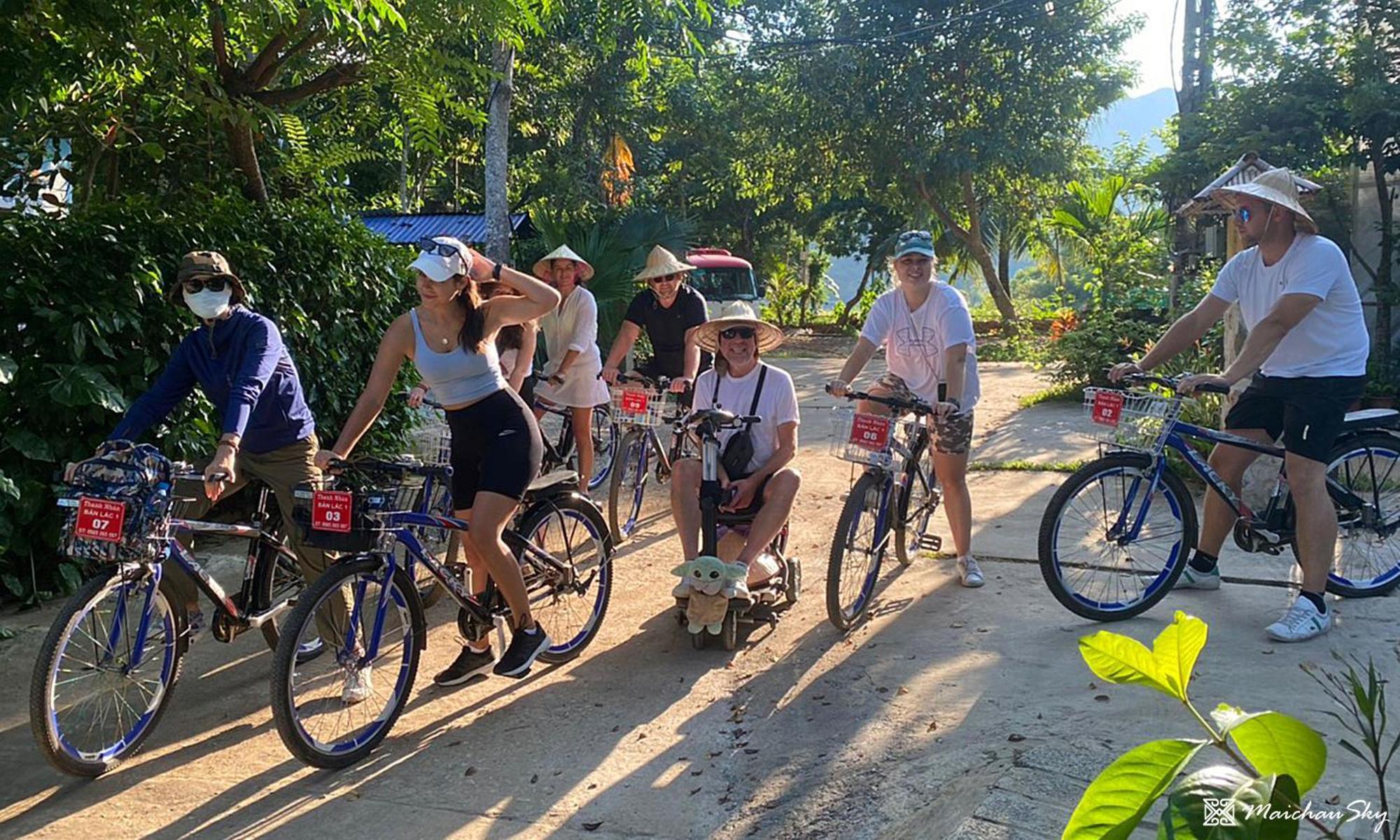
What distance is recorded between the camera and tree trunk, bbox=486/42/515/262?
12.5 metres

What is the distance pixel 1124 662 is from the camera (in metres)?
1.16

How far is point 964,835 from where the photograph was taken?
304 cm

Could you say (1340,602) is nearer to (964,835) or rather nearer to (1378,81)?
(964,835)

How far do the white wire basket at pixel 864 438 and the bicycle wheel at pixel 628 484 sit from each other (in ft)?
7.32

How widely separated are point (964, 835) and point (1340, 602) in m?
3.37

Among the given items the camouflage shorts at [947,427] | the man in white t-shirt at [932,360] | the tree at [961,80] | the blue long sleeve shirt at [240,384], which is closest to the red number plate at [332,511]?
the blue long sleeve shirt at [240,384]

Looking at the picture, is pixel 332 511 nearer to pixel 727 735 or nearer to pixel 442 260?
pixel 442 260

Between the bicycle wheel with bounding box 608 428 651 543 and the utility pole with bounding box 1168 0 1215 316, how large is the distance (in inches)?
294

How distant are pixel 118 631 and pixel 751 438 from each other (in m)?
2.80

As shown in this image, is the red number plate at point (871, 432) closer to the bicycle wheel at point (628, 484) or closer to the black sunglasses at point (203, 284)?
the bicycle wheel at point (628, 484)

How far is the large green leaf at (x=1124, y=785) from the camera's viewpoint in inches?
40.0

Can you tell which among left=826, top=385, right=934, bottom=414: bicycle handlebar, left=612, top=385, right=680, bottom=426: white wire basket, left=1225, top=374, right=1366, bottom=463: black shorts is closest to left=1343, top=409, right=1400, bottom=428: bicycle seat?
left=1225, top=374, right=1366, bottom=463: black shorts

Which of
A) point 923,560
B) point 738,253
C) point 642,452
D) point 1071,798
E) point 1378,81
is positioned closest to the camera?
point 1071,798

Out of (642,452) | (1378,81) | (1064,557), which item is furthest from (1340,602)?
(1378,81)
